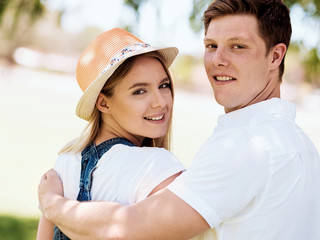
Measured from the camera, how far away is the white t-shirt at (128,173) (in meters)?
1.97

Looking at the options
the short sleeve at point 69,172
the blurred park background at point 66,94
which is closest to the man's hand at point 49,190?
the short sleeve at point 69,172

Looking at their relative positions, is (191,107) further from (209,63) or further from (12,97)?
(209,63)

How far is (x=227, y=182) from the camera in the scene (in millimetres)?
1679

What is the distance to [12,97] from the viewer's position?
28453mm

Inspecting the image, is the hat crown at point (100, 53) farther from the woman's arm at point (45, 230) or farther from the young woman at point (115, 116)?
the woman's arm at point (45, 230)

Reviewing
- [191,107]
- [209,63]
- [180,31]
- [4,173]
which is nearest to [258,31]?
[209,63]

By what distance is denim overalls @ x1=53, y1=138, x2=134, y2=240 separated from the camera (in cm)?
215

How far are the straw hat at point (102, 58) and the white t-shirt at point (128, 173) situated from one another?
0.34m

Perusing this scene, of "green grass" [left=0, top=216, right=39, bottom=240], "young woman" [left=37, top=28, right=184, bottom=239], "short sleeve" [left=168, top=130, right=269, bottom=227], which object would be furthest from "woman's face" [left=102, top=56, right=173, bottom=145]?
"green grass" [left=0, top=216, right=39, bottom=240]

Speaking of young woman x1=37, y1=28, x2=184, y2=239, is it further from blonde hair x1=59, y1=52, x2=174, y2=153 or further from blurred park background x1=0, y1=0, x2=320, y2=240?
blurred park background x1=0, y1=0, x2=320, y2=240

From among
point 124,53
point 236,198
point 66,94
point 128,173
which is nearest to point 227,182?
point 236,198

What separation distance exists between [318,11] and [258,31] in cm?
290

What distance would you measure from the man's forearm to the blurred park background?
248 cm

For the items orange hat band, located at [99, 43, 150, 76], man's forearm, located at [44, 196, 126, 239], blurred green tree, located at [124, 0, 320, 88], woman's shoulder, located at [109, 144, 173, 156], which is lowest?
man's forearm, located at [44, 196, 126, 239]
